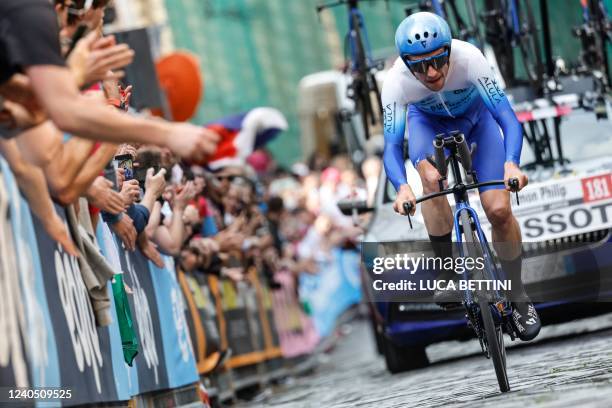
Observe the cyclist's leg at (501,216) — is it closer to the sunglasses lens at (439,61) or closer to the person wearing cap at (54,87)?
the sunglasses lens at (439,61)

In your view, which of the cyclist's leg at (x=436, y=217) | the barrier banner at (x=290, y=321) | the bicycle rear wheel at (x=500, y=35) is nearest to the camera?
the cyclist's leg at (x=436, y=217)

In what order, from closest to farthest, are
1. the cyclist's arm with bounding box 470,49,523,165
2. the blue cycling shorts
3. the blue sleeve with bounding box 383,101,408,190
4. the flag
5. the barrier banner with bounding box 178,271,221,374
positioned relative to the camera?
the cyclist's arm with bounding box 470,49,523,165, the blue sleeve with bounding box 383,101,408,190, the blue cycling shorts, the barrier banner with bounding box 178,271,221,374, the flag

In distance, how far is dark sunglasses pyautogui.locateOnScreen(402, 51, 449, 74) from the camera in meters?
9.83

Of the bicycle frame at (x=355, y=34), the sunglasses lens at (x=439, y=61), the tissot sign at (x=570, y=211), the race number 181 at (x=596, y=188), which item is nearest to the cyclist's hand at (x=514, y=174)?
the sunglasses lens at (x=439, y=61)

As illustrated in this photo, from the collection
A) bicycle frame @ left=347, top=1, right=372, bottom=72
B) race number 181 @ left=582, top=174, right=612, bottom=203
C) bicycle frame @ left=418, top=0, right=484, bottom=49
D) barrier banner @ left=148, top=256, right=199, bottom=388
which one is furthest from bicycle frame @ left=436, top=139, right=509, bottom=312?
bicycle frame @ left=347, top=1, right=372, bottom=72

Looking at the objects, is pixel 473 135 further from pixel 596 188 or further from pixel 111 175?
pixel 111 175

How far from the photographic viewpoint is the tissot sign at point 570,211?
40.2ft

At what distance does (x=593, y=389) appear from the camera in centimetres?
798

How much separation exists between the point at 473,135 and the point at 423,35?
3.36 ft

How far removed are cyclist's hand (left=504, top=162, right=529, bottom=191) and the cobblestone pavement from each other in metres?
1.16

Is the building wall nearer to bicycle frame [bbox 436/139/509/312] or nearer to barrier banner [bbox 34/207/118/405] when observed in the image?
bicycle frame [bbox 436/139/509/312]

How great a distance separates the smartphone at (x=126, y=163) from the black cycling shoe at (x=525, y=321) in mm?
2682

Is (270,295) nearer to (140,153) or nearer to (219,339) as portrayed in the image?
(219,339)

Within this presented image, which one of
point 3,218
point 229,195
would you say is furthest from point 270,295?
point 3,218
